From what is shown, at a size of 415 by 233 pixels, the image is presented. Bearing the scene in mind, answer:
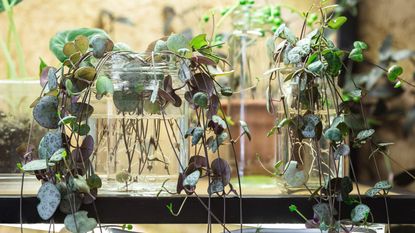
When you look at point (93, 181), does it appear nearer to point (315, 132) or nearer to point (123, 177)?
point (123, 177)

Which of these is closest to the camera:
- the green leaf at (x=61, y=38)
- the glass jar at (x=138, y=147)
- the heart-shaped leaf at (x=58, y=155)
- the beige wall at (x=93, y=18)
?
the heart-shaped leaf at (x=58, y=155)

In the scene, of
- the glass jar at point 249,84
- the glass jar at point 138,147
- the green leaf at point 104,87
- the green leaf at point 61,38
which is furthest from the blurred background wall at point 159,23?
the green leaf at point 104,87

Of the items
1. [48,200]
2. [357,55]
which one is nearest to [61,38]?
[48,200]

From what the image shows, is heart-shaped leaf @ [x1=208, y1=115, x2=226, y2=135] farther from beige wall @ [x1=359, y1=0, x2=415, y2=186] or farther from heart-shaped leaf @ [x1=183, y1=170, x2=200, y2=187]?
beige wall @ [x1=359, y1=0, x2=415, y2=186]

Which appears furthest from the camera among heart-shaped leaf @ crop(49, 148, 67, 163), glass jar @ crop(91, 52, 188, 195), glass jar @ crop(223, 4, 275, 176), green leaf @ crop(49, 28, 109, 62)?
glass jar @ crop(223, 4, 275, 176)

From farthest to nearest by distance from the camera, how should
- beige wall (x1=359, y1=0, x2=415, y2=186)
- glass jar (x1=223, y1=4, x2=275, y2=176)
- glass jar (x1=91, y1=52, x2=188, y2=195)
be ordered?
beige wall (x1=359, y1=0, x2=415, y2=186) < glass jar (x1=223, y1=4, x2=275, y2=176) < glass jar (x1=91, y1=52, x2=188, y2=195)

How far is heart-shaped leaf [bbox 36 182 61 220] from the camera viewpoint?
623 mm

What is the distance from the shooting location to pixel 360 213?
2.19ft

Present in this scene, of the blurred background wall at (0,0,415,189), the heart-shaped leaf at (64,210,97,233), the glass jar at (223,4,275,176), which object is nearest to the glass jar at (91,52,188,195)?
the heart-shaped leaf at (64,210,97,233)

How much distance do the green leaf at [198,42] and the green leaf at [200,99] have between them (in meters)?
0.06

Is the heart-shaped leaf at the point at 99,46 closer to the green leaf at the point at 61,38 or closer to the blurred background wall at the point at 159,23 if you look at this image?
the green leaf at the point at 61,38

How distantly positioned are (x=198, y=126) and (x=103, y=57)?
5.3 inches

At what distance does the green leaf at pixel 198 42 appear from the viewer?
2.21ft

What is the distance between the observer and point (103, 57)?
2.21 ft
